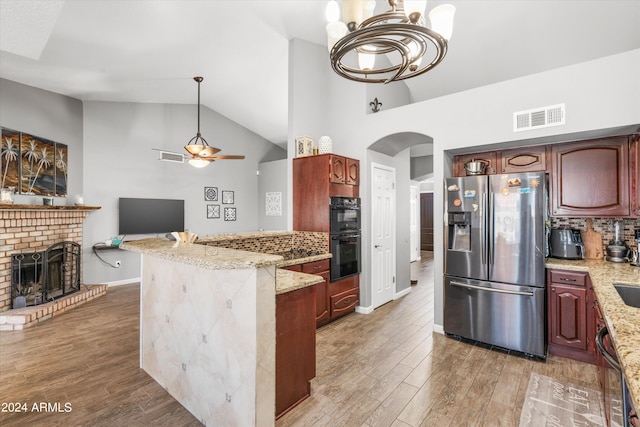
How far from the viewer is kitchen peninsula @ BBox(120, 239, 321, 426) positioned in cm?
167

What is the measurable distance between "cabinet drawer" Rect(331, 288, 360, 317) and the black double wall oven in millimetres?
232

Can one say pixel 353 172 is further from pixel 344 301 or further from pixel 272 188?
pixel 272 188

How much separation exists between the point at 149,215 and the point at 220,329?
16.5 feet

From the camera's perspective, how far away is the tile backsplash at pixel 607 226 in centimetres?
302

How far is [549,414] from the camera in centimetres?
209

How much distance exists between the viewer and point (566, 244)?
314 centimetres

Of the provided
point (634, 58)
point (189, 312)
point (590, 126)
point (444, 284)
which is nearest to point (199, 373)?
point (189, 312)

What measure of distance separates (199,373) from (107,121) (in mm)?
5476

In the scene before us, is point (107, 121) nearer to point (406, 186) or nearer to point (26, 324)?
point (26, 324)

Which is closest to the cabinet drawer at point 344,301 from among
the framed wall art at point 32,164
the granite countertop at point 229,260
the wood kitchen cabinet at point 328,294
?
the wood kitchen cabinet at point 328,294

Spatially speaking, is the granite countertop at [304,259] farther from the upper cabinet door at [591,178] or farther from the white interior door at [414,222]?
the white interior door at [414,222]

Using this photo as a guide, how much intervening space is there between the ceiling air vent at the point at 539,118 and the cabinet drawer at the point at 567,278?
1417 millimetres

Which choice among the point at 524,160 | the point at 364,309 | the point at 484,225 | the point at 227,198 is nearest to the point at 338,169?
the point at 484,225

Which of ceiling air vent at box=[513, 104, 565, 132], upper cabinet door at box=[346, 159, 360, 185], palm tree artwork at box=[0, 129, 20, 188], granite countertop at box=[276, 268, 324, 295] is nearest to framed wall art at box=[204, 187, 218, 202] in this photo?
palm tree artwork at box=[0, 129, 20, 188]
